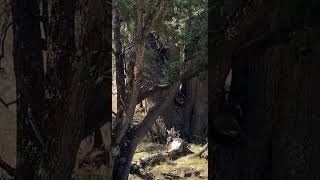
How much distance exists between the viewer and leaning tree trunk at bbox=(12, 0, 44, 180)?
5.14ft

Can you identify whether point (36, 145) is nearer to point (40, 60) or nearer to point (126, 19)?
point (40, 60)

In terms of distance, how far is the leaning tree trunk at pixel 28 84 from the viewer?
157 centimetres

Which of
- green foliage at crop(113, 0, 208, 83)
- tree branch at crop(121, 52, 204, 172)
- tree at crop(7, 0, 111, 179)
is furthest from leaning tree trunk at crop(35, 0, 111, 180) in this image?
tree branch at crop(121, 52, 204, 172)

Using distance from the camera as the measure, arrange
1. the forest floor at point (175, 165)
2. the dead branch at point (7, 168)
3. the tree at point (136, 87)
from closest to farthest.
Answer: the dead branch at point (7, 168) < the tree at point (136, 87) < the forest floor at point (175, 165)
